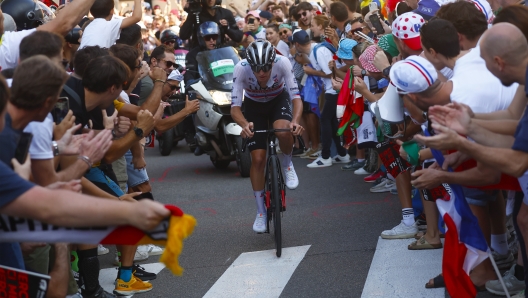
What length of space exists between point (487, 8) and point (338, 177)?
15.4ft

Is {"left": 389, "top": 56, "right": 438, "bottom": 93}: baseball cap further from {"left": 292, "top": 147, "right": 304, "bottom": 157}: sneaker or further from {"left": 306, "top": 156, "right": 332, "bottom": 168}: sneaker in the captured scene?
{"left": 292, "top": 147, "right": 304, "bottom": 157}: sneaker

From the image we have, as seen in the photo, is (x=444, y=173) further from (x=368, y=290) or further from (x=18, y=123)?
(x=18, y=123)

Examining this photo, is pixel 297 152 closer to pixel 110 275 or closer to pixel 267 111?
pixel 267 111

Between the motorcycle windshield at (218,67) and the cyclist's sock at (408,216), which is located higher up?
the cyclist's sock at (408,216)

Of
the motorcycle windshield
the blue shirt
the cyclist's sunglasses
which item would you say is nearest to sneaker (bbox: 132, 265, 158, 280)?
the cyclist's sunglasses

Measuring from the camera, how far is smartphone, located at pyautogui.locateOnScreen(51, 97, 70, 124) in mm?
5289

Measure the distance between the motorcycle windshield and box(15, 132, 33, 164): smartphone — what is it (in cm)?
853

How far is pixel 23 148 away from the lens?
411 cm

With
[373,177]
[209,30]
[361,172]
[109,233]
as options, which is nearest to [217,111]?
[209,30]

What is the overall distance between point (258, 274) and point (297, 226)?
185 cm

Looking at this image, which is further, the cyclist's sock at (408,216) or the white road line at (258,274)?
the cyclist's sock at (408,216)

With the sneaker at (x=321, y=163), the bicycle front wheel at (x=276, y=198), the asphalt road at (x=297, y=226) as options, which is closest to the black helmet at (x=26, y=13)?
the asphalt road at (x=297, y=226)

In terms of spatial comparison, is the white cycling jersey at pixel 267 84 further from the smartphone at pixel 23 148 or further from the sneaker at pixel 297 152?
the sneaker at pixel 297 152

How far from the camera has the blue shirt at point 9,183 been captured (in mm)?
3377
